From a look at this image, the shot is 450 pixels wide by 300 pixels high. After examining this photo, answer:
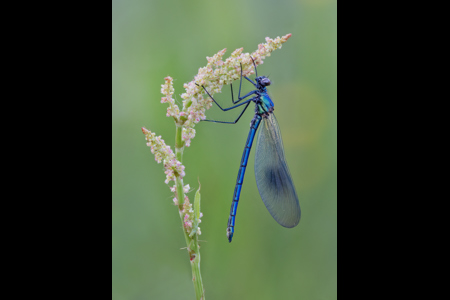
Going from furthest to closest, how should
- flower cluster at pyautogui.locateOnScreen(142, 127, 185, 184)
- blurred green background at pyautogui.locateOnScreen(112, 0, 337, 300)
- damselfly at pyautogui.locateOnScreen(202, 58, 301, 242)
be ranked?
blurred green background at pyautogui.locateOnScreen(112, 0, 337, 300) < damselfly at pyautogui.locateOnScreen(202, 58, 301, 242) < flower cluster at pyautogui.locateOnScreen(142, 127, 185, 184)

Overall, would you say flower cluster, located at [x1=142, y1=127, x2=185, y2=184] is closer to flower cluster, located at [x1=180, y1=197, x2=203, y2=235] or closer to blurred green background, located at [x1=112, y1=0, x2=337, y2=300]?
flower cluster, located at [x1=180, y1=197, x2=203, y2=235]

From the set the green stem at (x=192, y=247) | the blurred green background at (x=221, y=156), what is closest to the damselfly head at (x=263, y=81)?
the blurred green background at (x=221, y=156)

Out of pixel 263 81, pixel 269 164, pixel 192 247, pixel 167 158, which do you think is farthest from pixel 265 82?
pixel 192 247

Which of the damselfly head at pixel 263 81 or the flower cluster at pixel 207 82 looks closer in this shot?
the flower cluster at pixel 207 82

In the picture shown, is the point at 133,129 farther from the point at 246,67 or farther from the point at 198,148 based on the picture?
the point at 246,67

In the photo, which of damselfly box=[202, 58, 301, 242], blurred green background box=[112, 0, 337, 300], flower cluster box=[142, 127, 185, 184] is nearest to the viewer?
flower cluster box=[142, 127, 185, 184]

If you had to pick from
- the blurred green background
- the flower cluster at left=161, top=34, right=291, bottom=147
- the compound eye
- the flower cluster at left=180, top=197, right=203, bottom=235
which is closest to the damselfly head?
the compound eye

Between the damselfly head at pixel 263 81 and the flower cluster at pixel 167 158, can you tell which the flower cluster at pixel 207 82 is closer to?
the flower cluster at pixel 167 158
